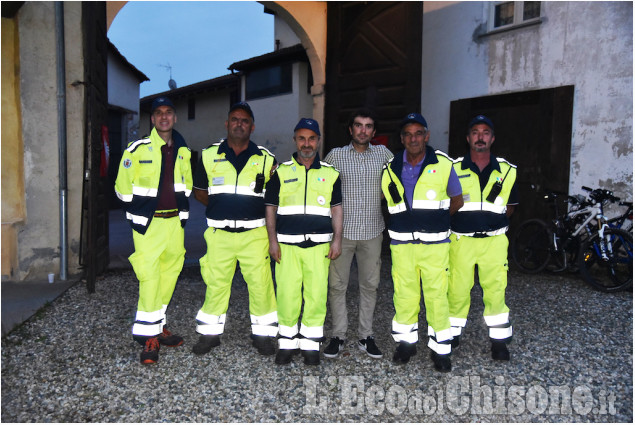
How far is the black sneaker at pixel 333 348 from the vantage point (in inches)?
135

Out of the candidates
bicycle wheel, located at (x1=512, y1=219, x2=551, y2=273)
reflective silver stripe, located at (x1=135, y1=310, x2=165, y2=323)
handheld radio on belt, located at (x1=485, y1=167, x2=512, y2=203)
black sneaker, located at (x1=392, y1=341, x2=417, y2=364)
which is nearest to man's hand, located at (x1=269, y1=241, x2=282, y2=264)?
reflective silver stripe, located at (x1=135, y1=310, x2=165, y2=323)

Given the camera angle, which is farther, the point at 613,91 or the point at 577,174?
the point at 577,174

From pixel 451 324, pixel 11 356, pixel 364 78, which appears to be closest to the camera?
pixel 11 356

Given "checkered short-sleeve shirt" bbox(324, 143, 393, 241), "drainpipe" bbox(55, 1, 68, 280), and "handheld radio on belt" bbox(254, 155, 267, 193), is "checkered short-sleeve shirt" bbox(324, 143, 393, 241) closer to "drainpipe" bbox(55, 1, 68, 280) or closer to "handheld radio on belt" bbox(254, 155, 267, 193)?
"handheld radio on belt" bbox(254, 155, 267, 193)

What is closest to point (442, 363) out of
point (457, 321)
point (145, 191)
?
point (457, 321)

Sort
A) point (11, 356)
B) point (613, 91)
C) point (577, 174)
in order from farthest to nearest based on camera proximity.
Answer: point (577, 174)
point (613, 91)
point (11, 356)

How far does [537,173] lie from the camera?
21.9 feet

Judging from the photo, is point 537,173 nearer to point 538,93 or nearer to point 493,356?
point 538,93

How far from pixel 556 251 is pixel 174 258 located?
16.5ft

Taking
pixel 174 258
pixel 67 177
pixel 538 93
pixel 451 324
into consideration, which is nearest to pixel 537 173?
pixel 538 93

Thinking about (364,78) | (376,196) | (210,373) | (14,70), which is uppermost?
(364,78)

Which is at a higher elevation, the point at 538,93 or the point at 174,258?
the point at 538,93

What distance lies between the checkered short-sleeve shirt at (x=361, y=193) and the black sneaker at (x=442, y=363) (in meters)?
1.00

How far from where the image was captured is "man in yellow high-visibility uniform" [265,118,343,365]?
3264 mm
